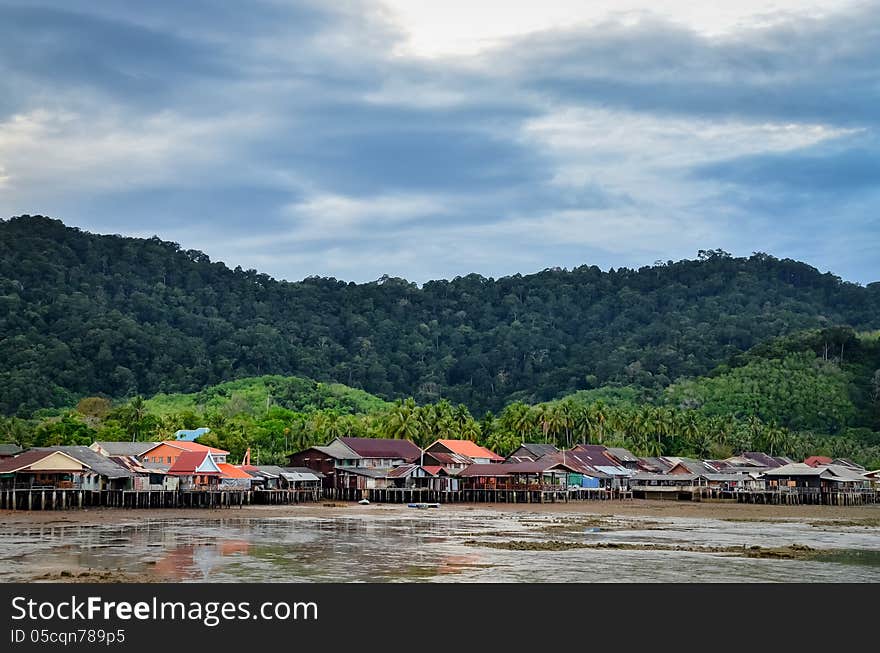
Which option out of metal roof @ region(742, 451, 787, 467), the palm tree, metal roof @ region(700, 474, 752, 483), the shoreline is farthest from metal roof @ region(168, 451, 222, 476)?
metal roof @ region(742, 451, 787, 467)

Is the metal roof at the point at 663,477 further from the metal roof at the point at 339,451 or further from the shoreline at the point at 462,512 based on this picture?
the metal roof at the point at 339,451

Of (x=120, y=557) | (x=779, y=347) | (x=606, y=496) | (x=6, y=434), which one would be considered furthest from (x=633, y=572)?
(x=779, y=347)

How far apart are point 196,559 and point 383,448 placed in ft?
203

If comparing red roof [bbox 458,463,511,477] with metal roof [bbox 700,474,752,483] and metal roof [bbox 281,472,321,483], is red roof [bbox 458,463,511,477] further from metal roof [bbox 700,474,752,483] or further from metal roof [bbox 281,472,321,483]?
metal roof [bbox 700,474,752,483]

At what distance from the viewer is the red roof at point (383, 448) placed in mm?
96750

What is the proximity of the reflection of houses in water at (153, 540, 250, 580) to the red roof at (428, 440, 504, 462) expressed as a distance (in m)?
59.0

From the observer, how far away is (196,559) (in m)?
38.3

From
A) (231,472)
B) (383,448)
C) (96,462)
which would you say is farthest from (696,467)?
(96,462)

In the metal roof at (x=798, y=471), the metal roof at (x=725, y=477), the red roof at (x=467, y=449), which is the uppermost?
the red roof at (x=467, y=449)

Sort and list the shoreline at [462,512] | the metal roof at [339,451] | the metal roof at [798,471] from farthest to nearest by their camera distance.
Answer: the metal roof at [798,471]
the metal roof at [339,451]
the shoreline at [462,512]

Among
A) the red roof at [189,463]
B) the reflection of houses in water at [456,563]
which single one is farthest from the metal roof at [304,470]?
the reflection of houses in water at [456,563]

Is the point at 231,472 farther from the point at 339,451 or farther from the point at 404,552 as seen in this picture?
the point at 404,552

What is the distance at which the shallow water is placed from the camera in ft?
114

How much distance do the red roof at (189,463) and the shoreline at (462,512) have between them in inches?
207
